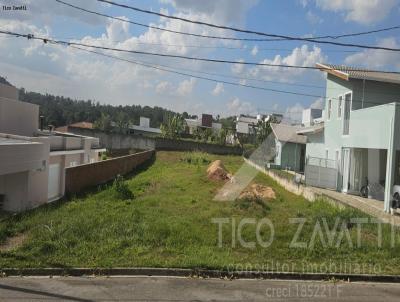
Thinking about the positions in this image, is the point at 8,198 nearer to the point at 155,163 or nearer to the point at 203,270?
the point at 203,270

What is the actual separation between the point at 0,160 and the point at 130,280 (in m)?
8.48

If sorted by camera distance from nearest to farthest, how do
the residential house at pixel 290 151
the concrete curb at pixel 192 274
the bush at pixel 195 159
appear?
1. the concrete curb at pixel 192 274
2. the residential house at pixel 290 151
3. the bush at pixel 195 159

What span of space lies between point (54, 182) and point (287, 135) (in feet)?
86.2

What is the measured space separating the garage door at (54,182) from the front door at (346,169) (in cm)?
1425

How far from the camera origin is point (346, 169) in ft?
73.4

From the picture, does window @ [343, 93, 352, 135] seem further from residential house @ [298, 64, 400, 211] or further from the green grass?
the green grass

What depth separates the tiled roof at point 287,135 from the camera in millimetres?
39469

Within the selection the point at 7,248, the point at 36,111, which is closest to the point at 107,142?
the point at 36,111

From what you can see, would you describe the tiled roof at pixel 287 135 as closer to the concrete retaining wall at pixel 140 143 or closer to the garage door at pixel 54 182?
the concrete retaining wall at pixel 140 143

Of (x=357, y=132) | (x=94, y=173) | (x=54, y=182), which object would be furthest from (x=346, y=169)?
(x=54, y=182)

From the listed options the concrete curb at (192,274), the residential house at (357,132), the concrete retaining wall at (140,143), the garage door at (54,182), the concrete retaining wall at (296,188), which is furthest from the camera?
the concrete retaining wall at (140,143)

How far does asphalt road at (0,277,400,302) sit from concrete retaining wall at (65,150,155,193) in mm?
13891

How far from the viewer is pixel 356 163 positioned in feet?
71.8

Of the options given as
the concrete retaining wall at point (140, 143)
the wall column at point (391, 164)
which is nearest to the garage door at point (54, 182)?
the wall column at point (391, 164)
